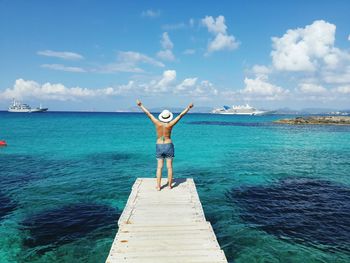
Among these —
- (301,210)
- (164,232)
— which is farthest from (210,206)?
(164,232)

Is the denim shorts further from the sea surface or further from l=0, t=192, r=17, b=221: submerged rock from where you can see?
l=0, t=192, r=17, b=221: submerged rock

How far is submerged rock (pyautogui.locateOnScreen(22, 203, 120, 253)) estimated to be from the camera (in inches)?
461

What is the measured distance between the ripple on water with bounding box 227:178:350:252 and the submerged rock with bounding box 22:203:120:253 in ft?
23.0

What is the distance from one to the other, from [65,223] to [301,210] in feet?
39.8

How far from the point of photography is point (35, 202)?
52.7 ft

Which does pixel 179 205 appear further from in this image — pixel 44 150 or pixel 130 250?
pixel 44 150

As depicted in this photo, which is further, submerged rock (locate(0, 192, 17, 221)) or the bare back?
submerged rock (locate(0, 192, 17, 221))

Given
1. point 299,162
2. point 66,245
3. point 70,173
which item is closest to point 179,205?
point 66,245

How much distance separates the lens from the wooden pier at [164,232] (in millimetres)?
6691

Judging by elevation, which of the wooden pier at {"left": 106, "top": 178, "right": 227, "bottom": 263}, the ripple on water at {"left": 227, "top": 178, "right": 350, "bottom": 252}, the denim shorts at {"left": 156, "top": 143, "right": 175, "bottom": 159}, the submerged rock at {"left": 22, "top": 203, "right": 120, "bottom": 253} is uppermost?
the denim shorts at {"left": 156, "top": 143, "right": 175, "bottom": 159}

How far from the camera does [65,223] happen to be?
43.9 feet

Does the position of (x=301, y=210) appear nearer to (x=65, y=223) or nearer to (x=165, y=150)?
(x=165, y=150)

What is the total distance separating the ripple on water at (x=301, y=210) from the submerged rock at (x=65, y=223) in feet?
23.0

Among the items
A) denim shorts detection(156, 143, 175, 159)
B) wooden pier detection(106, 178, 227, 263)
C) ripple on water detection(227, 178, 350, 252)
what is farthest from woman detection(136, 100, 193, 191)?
ripple on water detection(227, 178, 350, 252)
